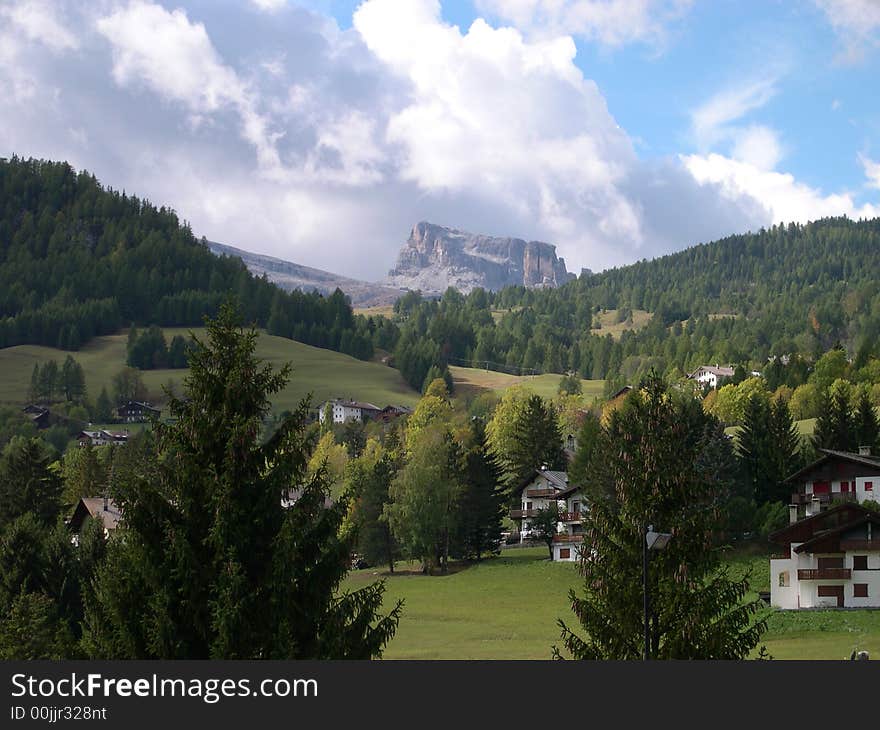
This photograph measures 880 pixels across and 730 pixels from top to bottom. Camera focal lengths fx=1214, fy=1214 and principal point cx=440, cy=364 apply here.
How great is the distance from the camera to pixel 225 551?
22.7 m

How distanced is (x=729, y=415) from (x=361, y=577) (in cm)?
8928

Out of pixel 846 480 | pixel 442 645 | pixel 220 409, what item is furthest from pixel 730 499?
pixel 220 409

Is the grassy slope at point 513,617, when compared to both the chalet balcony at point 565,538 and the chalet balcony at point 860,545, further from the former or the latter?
the chalet balcony at point 860,545

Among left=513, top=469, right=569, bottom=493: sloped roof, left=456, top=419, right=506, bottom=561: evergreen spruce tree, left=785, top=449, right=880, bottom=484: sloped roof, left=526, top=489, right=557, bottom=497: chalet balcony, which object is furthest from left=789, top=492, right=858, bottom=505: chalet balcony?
left=513, top=469, right=569, bottom=493: sloped roof

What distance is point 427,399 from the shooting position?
640 ft

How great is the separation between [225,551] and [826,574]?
56.4 m

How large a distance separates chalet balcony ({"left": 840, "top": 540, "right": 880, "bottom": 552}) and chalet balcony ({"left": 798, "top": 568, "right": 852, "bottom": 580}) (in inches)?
55.4

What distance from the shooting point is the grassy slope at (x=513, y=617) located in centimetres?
5644

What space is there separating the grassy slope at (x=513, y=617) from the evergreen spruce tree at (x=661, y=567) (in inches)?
1014

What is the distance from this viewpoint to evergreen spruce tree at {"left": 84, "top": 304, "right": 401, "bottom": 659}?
22516 mm

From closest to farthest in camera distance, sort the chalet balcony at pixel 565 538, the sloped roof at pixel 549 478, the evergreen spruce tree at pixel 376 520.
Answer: the chalet balcony at pixel 565 538
the evergreen spruce tree at pixel 376 520
the sloped roof at pixel 549 478

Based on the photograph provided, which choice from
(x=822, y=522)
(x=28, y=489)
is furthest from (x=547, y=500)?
(x=28, y=489)

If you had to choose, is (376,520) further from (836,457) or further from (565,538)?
(836,457)

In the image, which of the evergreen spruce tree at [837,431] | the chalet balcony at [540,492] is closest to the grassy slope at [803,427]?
the evergreen spruce tree at [837,431]
